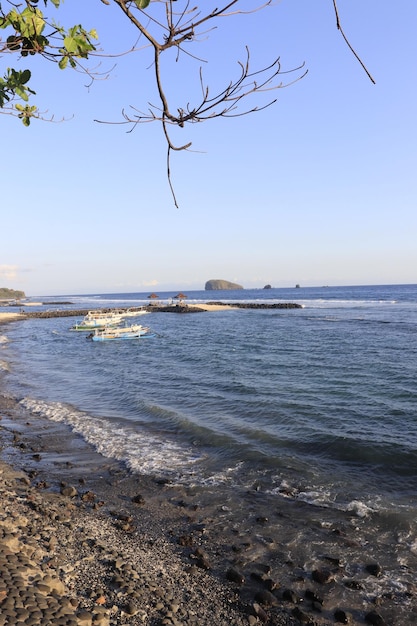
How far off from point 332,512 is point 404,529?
48.2 inches

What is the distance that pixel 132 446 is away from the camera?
38.0ft

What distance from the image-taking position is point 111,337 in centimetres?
3756

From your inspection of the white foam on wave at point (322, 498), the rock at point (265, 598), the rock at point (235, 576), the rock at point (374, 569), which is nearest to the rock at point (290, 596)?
the rock at point (265, 598)

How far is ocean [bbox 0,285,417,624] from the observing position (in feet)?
27.0

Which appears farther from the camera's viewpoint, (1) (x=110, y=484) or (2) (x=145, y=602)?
(1) (x=110, y=484)

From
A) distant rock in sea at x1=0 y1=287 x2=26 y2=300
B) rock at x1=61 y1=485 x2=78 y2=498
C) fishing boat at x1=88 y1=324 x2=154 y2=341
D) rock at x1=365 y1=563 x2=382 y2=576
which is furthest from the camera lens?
distant rock in sea at x1=0 y1=287 x2=26 y2=300

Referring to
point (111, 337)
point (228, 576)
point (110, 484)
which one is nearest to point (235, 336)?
point (111, 337)

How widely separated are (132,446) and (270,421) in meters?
4.39

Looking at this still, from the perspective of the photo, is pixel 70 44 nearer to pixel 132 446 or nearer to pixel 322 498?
pixel 322 498

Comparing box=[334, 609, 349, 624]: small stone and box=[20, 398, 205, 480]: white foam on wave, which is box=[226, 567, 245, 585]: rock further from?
box=[20, 398, 205, 480]: white foam on wave

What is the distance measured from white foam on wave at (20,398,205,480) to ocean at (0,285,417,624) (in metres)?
0.05

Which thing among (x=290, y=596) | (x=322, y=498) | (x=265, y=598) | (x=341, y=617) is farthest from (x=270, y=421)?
(x=341, y=617)

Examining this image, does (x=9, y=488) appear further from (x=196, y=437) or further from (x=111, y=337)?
(x=111, y=337)

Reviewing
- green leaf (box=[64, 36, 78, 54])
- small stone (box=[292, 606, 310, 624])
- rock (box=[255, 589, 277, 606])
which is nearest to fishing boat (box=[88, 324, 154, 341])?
rock (box=[255, 589, 277, 606])
